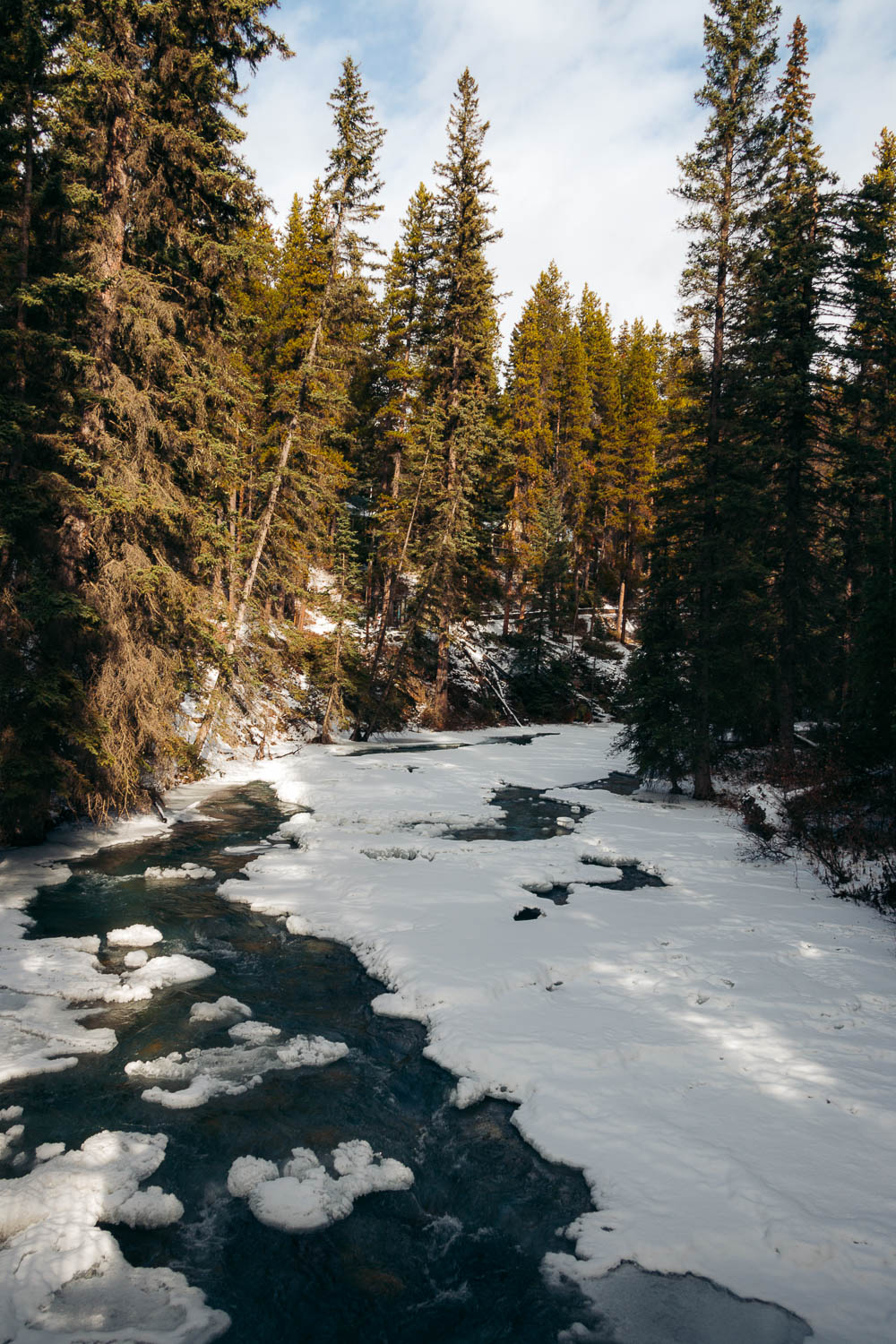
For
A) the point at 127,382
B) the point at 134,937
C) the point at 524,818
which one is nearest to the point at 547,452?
the point at 524,818

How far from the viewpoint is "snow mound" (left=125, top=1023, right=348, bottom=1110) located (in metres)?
4.98

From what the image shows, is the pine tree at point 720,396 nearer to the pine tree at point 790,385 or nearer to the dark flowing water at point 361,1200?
the pine tree at point 790,385

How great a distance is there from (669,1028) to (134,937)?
5.88 metres

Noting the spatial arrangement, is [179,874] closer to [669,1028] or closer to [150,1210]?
[150,1210]

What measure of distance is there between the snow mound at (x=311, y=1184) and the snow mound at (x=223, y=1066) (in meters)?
0.84

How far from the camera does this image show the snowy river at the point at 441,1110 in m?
3.46

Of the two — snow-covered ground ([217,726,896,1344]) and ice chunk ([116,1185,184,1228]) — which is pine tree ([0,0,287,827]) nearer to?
snow-covered ground ([217,726,896,1344])

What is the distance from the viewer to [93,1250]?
3604mm

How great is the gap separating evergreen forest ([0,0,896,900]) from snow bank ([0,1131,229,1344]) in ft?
19.9

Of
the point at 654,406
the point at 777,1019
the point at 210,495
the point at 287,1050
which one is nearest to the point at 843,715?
the point at 777,1019

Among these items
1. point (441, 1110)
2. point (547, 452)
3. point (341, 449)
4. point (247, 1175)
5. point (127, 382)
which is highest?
point (547, 452)

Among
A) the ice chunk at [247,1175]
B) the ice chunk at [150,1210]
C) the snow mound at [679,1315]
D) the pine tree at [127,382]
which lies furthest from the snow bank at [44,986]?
the snow mound at [679,1315]

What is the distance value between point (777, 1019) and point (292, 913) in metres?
5.79

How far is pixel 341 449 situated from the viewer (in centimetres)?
3186
